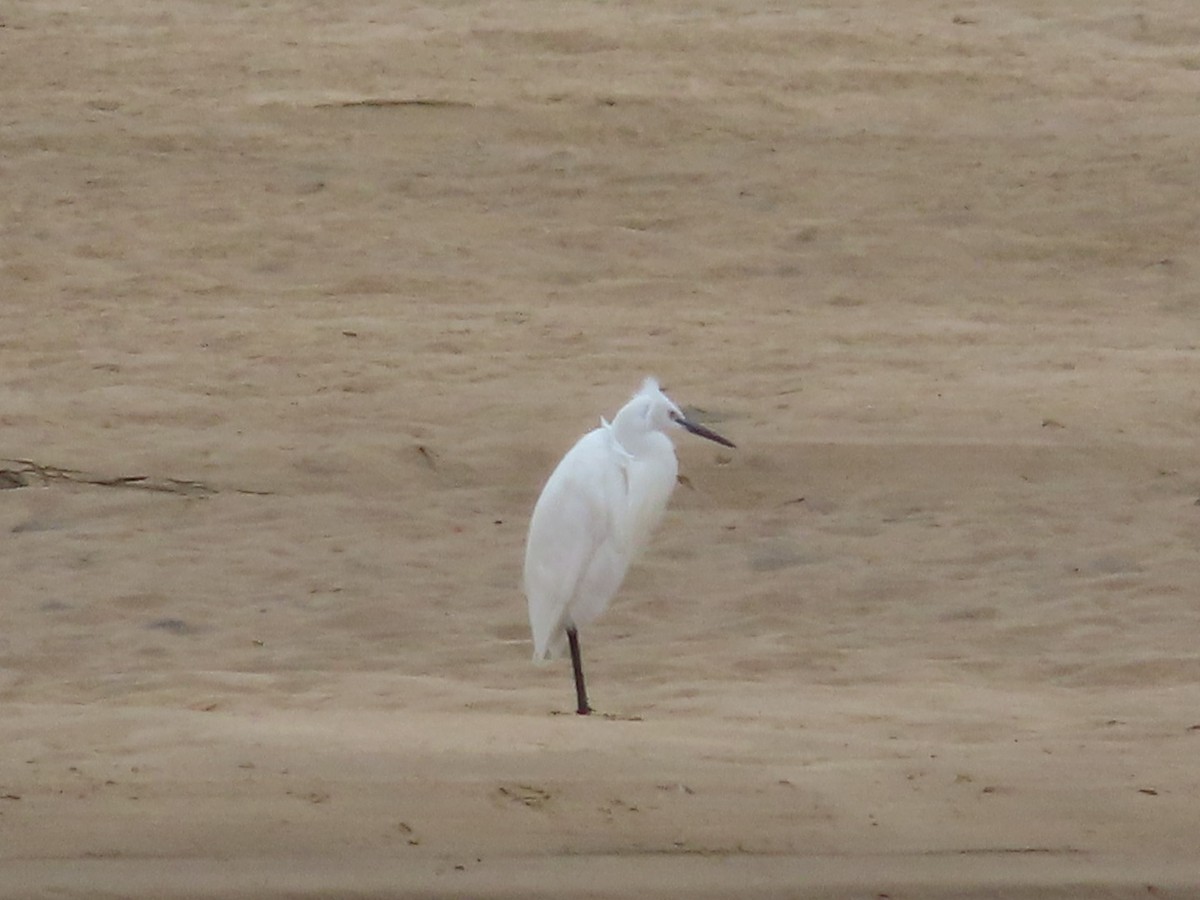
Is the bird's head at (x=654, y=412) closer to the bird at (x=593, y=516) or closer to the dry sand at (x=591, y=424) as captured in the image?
the bird at (x=593, y=516)

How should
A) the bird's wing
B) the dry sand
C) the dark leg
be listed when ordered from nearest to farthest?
1. the dry sand
2. the dark leg
3. the bird's wing

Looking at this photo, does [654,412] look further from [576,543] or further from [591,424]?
[591,424]

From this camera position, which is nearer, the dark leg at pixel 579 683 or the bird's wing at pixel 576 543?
the dark leg at pixel 579 683

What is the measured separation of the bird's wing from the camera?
6469mm

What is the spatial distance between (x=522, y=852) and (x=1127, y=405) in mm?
5038

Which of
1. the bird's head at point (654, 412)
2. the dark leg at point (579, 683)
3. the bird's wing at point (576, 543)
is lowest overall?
the dark leg at point (579, 683)

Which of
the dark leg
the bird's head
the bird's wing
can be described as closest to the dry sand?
the dark leg

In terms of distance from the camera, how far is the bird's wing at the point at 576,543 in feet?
21.2

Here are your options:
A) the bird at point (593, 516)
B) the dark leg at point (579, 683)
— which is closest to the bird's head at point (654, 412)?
the bird at point (593, 516)

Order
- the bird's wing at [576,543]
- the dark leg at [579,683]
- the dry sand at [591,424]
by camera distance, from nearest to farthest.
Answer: the dry sand at [591,424] < the dark leg at [579,683] < the bird's wing at [576,543]

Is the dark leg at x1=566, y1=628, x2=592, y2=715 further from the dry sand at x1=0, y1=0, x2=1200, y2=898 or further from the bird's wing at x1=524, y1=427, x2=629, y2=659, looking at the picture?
the bird's wing at x1=524, y1=427, x2=629, y2=659

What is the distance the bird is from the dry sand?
0.27 metres

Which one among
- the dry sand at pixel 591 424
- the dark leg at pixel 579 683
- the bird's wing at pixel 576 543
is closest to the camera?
the dry sand at pixel 591 424

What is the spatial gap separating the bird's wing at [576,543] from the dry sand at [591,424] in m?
0.25
